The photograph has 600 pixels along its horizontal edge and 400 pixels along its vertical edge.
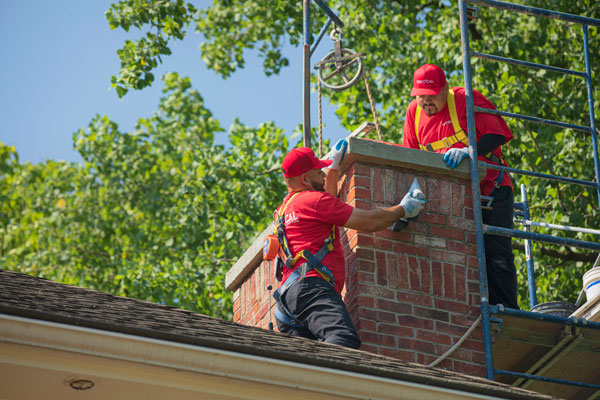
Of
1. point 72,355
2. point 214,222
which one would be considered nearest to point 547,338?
point 72,355

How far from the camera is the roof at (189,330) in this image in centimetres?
454

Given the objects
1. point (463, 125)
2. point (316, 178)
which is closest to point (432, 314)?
point (316, 178)

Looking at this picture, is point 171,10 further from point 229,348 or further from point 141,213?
point 229,348

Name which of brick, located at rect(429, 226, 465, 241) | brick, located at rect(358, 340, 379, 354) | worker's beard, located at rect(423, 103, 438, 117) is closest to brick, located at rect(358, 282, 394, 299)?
brick, located at rect(358, 340, 379, 354)

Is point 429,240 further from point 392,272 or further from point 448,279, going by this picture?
point 392,272

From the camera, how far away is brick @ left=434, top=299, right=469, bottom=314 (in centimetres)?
685

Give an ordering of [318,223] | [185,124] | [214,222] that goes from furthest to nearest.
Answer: [185,124], [214,222], [318,223]

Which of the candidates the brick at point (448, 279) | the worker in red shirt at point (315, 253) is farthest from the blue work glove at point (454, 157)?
the brick at point (448, 279)

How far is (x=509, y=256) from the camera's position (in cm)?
748

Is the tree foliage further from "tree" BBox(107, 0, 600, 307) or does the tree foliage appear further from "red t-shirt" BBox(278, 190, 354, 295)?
"red t-shirt" BBox(278, 190, 354, 295)

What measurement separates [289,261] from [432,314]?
111 cm

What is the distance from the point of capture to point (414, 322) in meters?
6.72

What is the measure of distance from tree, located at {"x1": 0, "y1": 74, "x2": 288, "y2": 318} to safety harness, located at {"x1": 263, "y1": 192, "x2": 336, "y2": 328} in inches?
361

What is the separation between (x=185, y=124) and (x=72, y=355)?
18.7 metres
